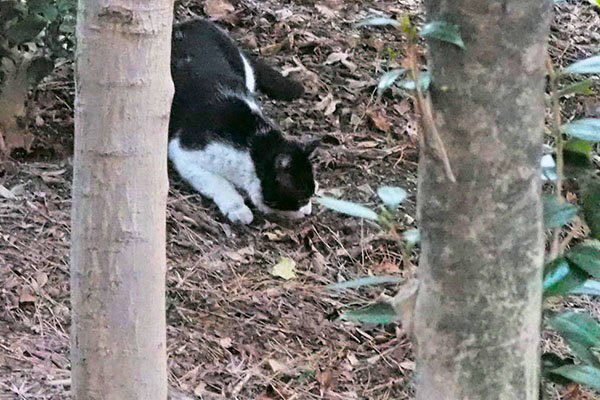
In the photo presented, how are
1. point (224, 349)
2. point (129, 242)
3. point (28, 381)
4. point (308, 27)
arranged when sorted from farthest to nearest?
point (308, 27) → point (224, 349) → point (28, 381) → point (129, 242)

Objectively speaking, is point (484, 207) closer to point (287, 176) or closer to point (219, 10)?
point (287, 176)

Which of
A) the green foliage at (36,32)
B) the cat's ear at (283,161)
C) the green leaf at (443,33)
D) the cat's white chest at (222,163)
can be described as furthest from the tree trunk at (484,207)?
the cat's white chest at (222,163)

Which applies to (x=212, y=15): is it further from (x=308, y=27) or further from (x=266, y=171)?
(x=266, y=171)

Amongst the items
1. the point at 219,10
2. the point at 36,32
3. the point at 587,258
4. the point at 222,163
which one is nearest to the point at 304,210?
the point at 222,163

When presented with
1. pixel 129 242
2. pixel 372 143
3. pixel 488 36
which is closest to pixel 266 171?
pixel 372 143

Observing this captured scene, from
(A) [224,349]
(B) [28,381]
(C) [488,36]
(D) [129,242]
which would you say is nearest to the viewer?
(C) [488,36]

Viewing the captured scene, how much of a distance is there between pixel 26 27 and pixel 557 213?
98.9 inches

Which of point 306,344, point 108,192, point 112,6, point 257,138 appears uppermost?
point 112,6

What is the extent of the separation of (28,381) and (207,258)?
3.71 ft

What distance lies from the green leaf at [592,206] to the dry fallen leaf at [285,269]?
6.01 feet

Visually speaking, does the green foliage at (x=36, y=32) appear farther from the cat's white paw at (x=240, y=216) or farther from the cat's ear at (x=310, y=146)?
the cat's ear at (x=310, y=146)

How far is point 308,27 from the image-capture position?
17.7 feet

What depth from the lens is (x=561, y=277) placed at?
1.76 m

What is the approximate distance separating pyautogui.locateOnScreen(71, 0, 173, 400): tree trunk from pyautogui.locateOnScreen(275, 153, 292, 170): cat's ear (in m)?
2.32
